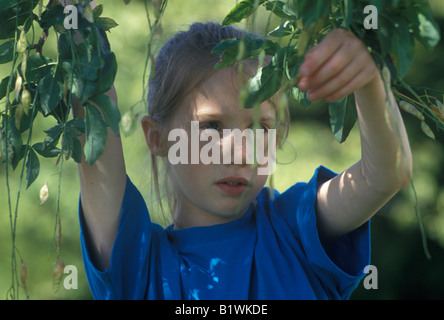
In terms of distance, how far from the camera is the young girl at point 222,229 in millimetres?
1001

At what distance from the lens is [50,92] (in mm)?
841

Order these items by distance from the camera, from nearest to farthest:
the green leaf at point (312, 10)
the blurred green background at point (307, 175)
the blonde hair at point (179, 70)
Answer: the green leaf at point (312, 10) < the blonde hair at point (179, 70) < the blurred green background at point (307, 175)

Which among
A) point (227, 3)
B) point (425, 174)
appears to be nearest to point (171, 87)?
point (227, 3)

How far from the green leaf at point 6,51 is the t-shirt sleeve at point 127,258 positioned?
275 millimetres

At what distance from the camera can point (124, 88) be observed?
1.91 m

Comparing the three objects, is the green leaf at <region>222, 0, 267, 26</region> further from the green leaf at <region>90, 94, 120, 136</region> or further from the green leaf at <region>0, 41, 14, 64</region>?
the green leaf at <region>0, 41, 14, 64</region>

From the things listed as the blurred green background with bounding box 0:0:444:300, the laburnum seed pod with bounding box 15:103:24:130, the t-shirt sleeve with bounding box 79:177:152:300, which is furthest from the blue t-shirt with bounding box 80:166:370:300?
the blurred green background with bounding box 0:0:444:300

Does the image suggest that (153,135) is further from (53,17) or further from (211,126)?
(53,17)

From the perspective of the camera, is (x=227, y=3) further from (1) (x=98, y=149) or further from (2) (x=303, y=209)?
(1) (x=98, y=149)

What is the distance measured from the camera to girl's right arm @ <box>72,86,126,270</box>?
1.00 m

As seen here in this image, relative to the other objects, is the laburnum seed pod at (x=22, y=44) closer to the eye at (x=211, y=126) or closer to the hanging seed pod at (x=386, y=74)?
the eye at (x=211, y=126)

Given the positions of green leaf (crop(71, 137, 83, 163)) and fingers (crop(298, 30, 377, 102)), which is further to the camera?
green leaf (crop(71, 137, 83, 163))

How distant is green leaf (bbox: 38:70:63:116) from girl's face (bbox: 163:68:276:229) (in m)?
0.27

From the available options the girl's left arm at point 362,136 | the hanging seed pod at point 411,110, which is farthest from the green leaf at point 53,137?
the hanging seed pod at point 411,110
